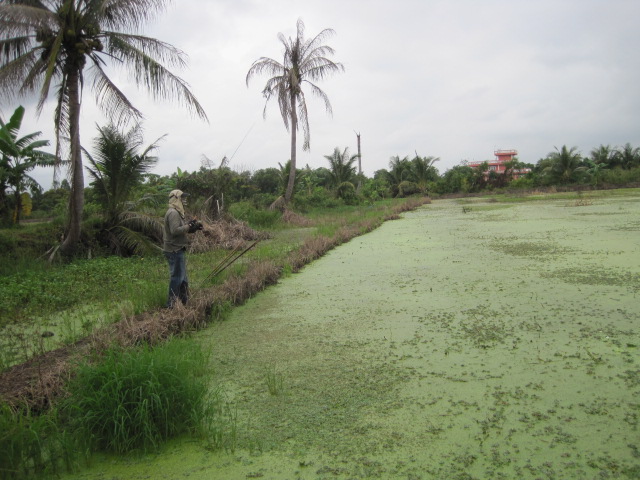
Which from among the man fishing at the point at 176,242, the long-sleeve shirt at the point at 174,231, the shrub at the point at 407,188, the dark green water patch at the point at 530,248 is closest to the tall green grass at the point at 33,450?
the man fishing at the point at 176,242

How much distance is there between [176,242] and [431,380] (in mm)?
2365

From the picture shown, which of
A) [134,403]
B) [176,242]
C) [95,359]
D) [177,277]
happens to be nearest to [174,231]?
[176,242]

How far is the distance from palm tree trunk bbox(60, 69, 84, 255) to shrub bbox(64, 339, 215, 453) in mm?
5053

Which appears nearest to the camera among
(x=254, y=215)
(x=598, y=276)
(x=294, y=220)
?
(x=598, y=276)

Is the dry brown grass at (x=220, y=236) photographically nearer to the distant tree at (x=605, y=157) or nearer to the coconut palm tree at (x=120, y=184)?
the coconut palm tree at (x=120, y=184)

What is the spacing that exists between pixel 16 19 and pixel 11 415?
530 cm

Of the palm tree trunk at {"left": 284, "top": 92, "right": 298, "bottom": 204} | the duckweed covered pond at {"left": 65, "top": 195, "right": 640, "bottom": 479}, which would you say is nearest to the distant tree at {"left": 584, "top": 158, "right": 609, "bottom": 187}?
the palm tree trunk at {"left": 284, "top": 92, "right": 298, "bottom": 204}

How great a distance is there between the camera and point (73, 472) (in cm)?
185

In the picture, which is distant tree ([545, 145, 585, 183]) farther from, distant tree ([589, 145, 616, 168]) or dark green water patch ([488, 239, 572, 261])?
dark green water patch ([488, 239, 572, 261])

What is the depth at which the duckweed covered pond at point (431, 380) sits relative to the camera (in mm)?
1813

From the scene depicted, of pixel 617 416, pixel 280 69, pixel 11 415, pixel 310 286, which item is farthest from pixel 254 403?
pixel 280 69

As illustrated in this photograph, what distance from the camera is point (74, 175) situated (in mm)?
6637

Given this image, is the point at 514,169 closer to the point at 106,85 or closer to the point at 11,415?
the point at 106,85

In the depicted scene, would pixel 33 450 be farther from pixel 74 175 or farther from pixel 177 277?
pixel 74 175
